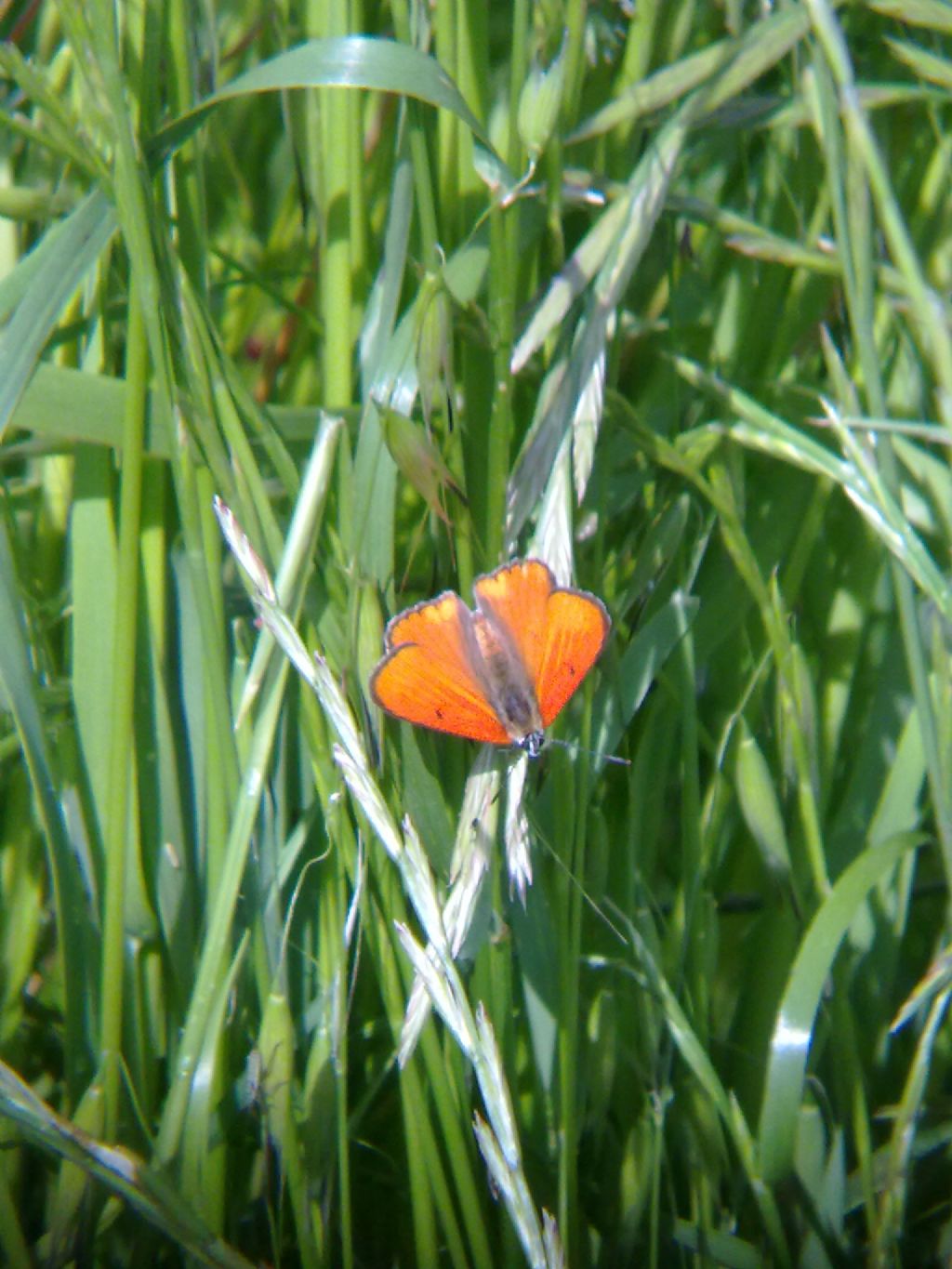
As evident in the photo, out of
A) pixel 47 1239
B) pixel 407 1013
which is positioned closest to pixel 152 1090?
pixel 47 1239

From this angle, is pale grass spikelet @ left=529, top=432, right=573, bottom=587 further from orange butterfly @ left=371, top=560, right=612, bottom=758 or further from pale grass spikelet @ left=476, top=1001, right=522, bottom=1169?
pale grass spikelet @ left=476, top=1001, right=522, bottom=1169

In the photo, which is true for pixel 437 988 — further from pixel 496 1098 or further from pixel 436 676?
pixel 436 676

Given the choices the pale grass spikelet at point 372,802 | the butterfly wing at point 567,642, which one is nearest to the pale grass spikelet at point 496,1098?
the pale grass spikelet at point 372,802

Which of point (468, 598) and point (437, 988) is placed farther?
point (468, 598)

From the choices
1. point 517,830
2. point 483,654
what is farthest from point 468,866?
point 483,654

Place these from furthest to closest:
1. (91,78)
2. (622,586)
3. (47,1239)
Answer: (622,586) < (47,1239) < (91,78)

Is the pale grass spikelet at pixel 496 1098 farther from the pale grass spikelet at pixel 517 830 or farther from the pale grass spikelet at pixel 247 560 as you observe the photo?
the pale grass spikelet at pixel 247 560

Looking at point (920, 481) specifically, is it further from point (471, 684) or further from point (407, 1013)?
point (407, 1013)
